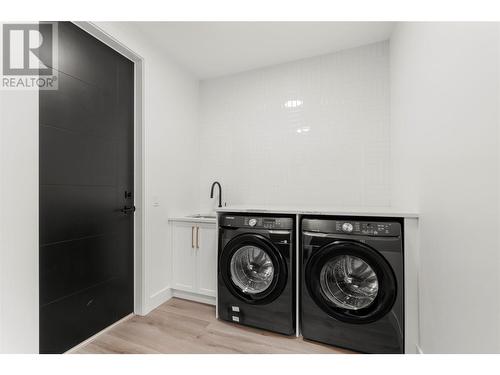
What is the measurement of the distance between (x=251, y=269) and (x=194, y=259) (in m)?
0.64

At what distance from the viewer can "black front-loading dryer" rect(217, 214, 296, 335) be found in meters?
1.82

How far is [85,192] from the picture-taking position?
1.71 m

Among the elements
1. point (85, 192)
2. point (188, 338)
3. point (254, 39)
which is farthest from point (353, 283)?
point (254, 39)

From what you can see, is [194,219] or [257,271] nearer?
[257,271]

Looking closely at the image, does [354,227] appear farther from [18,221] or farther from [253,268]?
[18,221]

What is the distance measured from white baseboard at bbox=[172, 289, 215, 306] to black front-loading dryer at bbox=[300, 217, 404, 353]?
96cm

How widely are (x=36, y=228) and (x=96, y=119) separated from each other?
2.90 feet

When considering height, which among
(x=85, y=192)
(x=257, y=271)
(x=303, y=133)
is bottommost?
(x=257, y=271)

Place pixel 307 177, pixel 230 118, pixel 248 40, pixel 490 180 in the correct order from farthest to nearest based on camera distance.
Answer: pixel 230 118, pixel 307 177, pixel 248 40, pixel 490 180

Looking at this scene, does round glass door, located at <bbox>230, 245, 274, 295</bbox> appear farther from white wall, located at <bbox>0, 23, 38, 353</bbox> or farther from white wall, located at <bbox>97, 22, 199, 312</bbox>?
white wall, located at <bbox>0, 23, 38, 353</bbox>

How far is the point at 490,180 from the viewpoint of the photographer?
32.9 inches

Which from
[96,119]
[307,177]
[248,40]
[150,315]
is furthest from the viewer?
[307,177]

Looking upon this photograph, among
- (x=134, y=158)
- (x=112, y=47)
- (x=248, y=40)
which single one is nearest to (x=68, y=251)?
(x=134, y=158)

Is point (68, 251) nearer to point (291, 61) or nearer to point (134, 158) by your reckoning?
point (134, 158)
